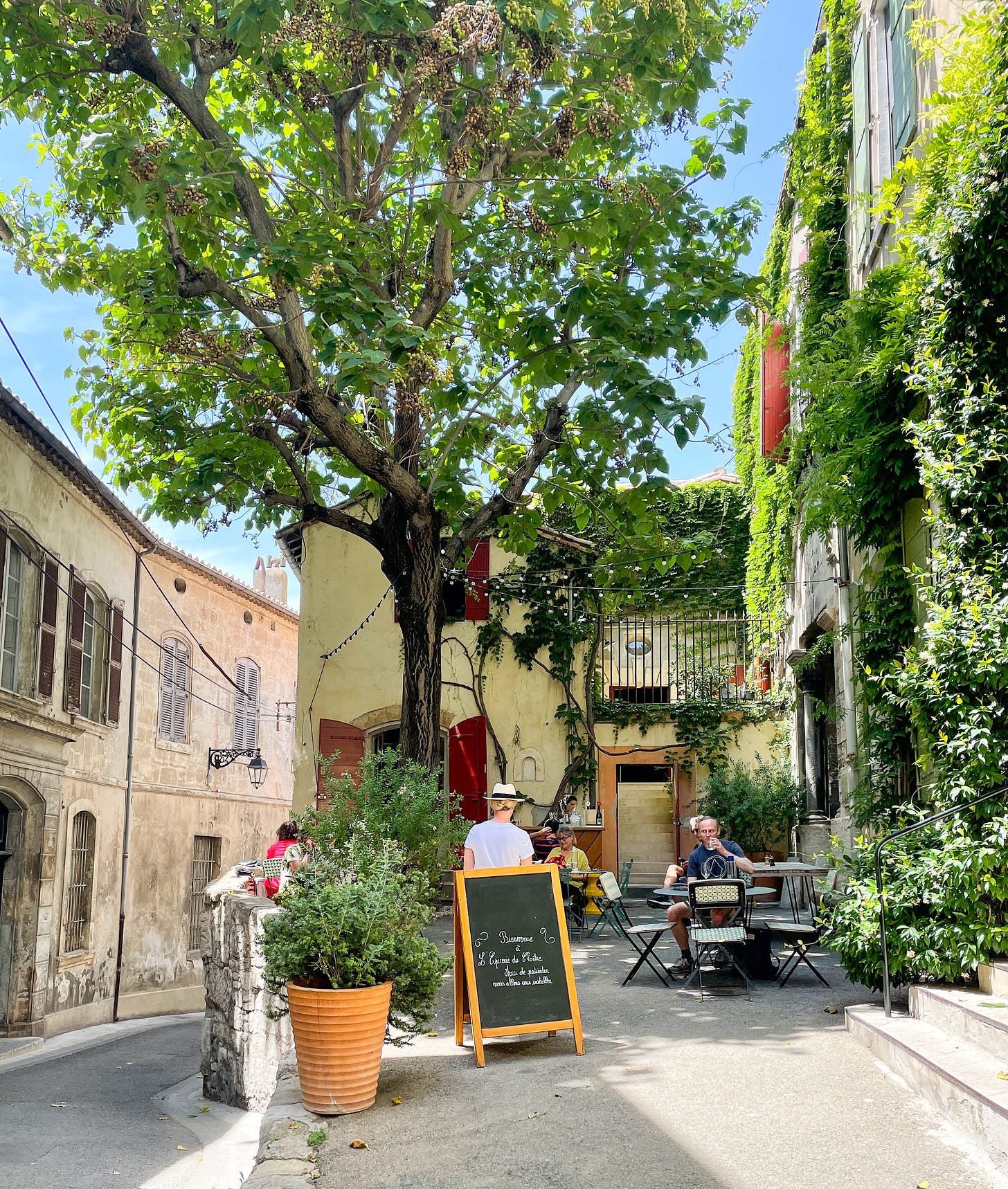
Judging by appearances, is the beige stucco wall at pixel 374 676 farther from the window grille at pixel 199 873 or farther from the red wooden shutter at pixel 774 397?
the red wooden shutter at pixel 774 397

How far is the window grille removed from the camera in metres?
20.5

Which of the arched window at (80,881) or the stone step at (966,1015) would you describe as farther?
the arched window at (80,881)

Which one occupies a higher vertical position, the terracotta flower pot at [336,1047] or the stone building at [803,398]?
the stone building at [803,398]

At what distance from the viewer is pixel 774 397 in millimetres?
13367

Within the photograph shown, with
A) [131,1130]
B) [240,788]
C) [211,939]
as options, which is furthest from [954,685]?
[240,788]

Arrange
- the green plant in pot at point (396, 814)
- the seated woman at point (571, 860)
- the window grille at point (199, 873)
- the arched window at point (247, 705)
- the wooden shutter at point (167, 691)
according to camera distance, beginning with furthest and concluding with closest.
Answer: the arched window at point (247, 705)
the window grille at point (199, 873)
the wooden shutter at point (167, 691)
the seated woman at point (571, 860)
the green plant in pot at point (396, 814)

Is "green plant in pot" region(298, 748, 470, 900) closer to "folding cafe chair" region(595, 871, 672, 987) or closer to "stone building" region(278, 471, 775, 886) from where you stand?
"folding cafe chair" region(595, 871, 672, 987)

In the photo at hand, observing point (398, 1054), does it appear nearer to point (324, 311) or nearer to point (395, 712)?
point (324, 311)

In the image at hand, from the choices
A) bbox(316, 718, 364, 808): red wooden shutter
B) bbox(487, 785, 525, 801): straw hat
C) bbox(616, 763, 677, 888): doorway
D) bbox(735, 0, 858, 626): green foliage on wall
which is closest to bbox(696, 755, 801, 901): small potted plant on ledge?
bbox(616, 763, 677, 888): doorway

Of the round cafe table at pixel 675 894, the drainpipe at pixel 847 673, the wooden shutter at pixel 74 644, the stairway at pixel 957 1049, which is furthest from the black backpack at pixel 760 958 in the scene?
the wooden shutter at pixel 74 644

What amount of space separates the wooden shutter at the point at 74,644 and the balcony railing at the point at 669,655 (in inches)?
301

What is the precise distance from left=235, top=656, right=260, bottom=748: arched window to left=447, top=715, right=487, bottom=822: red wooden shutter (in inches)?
322

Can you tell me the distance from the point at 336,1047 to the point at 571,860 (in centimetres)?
686

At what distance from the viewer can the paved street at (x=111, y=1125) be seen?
271 inches
